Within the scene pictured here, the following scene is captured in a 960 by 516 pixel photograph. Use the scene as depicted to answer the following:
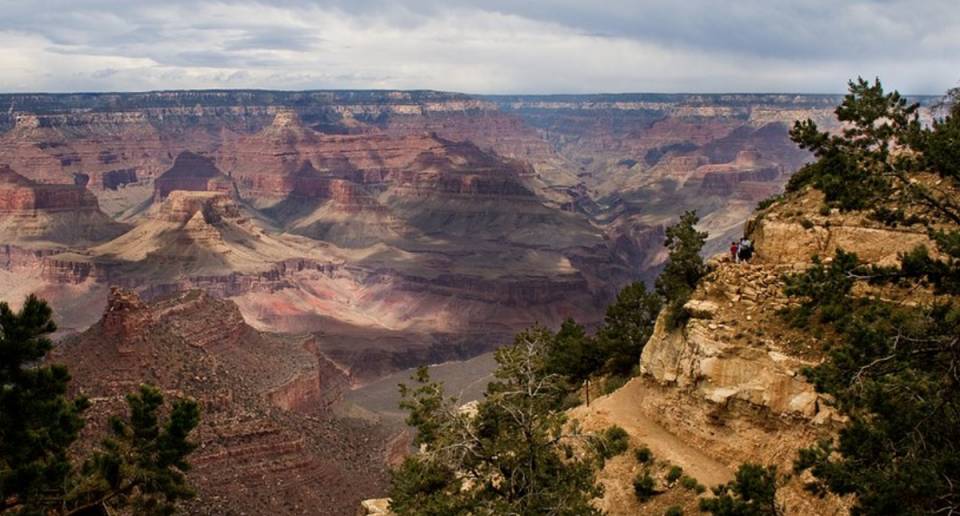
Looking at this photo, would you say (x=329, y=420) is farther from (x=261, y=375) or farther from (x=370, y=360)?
(x=370, y=360)

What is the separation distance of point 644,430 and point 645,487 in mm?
3363

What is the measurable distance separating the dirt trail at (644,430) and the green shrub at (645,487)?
114 cm

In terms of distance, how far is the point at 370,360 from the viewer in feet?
362

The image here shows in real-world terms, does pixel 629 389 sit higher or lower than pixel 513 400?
lower

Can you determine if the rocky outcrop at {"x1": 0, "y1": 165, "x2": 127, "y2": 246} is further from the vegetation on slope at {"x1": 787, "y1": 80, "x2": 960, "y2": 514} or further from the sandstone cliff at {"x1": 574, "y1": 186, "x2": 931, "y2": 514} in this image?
the vegetation on slope at {"x1": 787, "y1": 80, "x2": 960, "y2": 514}

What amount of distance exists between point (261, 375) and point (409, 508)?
5460 centimetres

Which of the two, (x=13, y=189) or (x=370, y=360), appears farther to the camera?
(x=13, y=189)

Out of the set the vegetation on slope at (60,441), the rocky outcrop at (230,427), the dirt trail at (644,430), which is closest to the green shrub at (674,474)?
the dirt trail at (644,430)

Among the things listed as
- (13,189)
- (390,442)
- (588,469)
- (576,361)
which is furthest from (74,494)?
(13,189)

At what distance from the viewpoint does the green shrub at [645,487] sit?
76.0 feet

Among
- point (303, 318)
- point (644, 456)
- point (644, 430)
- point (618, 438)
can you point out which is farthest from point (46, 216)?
point (644, 456)

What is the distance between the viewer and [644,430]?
2636cm

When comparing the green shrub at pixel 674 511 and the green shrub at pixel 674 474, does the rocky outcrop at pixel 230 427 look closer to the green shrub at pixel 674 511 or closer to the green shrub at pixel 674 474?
the green shrub at pixel 674 474

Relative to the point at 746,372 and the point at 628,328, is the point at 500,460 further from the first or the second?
the point at 628,328
